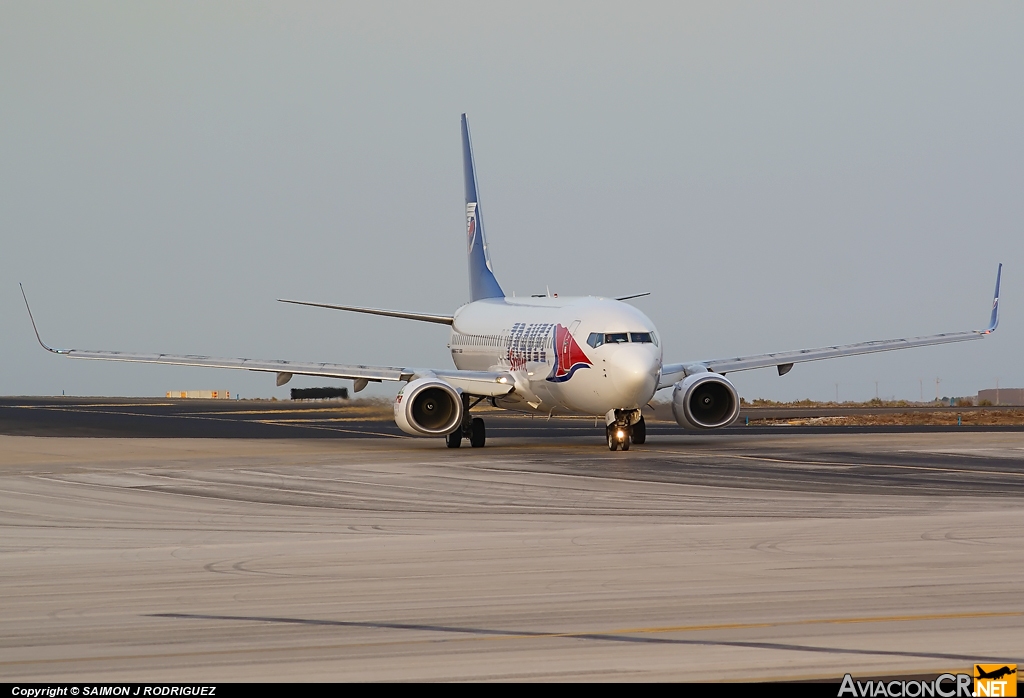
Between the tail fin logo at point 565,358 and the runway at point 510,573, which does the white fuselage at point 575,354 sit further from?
the runway at point 510,573

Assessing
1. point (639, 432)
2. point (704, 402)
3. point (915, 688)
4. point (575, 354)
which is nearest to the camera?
point (915, 688)

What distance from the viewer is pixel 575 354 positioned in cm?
3045

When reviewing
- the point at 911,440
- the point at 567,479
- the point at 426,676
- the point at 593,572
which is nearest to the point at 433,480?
the point at 567,479

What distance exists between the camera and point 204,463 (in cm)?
2677

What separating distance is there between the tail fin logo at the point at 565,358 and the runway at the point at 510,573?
6.06 meters

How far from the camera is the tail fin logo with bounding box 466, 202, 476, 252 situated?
159 ft

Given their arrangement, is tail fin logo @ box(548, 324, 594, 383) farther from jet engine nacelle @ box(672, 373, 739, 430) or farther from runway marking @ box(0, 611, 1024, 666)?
runway marking @ box(0, 611, 1024, 666)

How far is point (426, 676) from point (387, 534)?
293 inches

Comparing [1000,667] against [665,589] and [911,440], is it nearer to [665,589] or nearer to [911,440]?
[665,589]

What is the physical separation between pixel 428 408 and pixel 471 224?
1771 centimetres

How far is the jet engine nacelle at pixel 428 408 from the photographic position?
31.3 metres

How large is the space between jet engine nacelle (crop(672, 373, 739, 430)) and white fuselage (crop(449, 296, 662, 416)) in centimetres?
297

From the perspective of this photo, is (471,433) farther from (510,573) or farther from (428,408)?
(510,573)

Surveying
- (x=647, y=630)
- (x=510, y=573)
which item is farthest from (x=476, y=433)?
(x=647, y=630)
